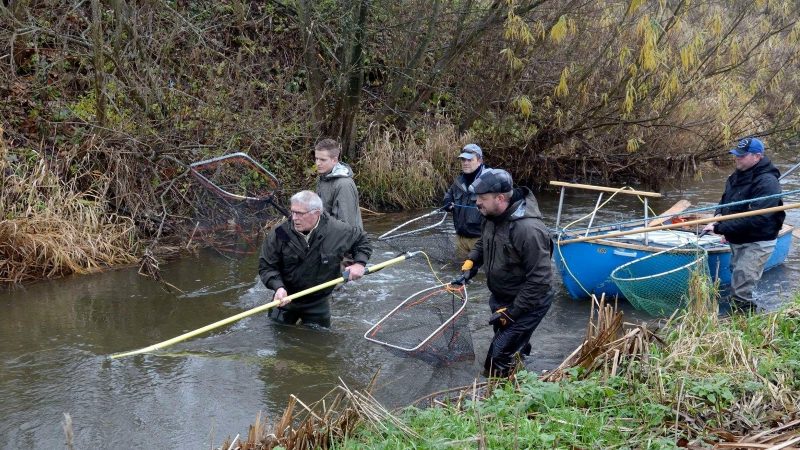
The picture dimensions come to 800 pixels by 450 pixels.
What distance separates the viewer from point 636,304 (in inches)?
359

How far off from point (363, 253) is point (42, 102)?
7.45 metres

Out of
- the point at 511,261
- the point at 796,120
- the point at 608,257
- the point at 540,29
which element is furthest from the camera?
the point at 796,120

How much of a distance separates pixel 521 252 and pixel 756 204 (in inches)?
128

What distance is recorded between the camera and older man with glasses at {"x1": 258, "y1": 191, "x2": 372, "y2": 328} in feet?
23.1

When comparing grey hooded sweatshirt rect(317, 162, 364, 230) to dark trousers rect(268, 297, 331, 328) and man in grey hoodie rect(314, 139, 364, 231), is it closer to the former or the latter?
man in grey hoodie rect(314, 139, 364, 231)

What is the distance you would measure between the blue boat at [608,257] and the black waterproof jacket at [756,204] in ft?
2.01

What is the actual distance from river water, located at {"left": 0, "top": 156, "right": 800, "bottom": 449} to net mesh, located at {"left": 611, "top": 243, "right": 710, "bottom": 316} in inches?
15.8

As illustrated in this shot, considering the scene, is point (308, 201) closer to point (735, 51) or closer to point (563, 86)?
point (563, 86)

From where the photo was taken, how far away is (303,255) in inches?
282

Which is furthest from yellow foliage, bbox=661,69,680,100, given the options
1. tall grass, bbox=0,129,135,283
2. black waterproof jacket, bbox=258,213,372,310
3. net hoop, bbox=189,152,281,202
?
tall grass, bbox=0,129,135,283

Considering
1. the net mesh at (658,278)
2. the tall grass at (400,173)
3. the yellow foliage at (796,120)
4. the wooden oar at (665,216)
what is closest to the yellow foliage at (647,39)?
the wooden oar at (665,216)

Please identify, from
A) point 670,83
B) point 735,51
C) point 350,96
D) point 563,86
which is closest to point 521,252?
point 563,86

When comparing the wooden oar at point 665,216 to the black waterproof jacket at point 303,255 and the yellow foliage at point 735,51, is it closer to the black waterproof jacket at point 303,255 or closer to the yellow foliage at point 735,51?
the yellow foliage at point 735,51

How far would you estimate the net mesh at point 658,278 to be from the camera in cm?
874
